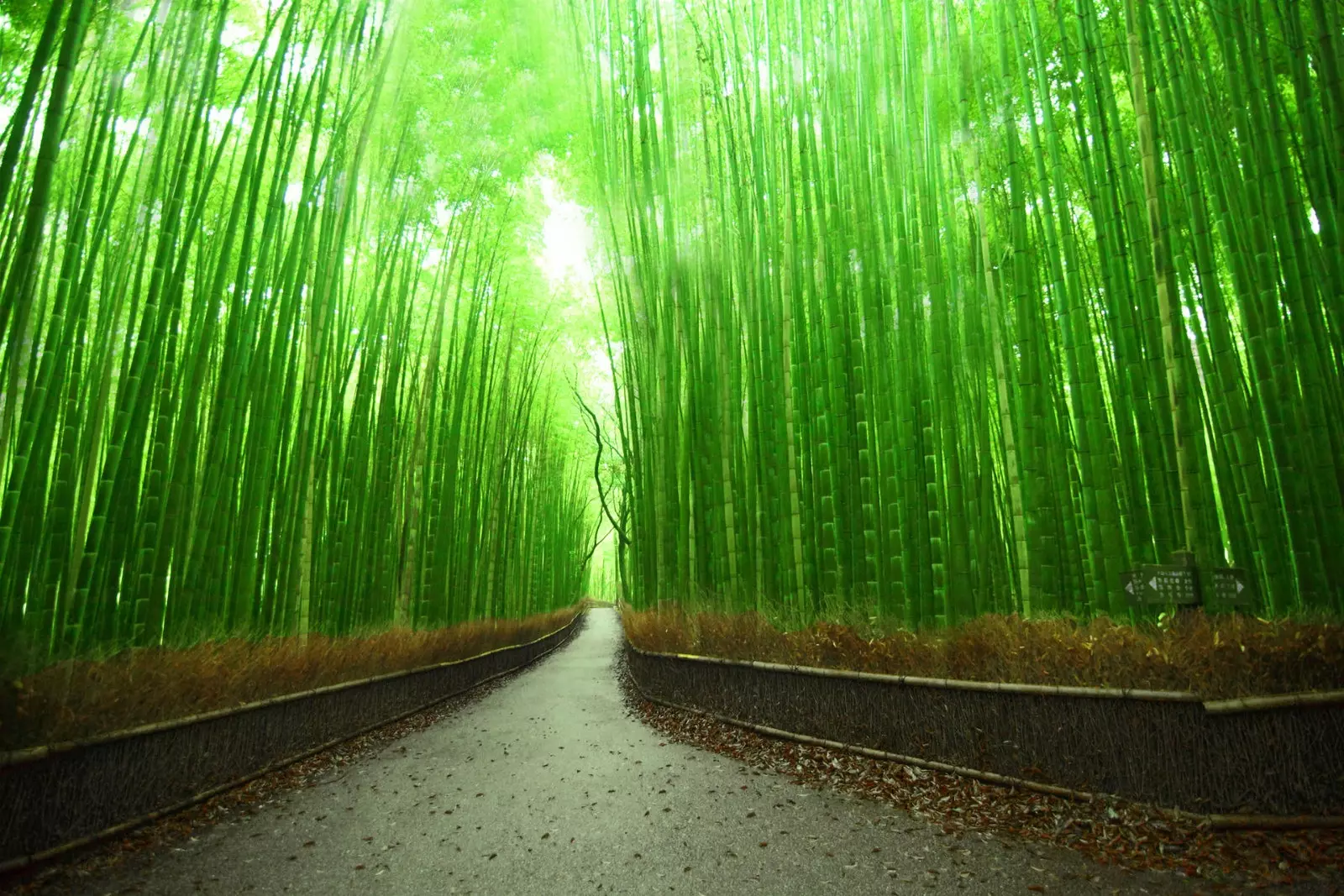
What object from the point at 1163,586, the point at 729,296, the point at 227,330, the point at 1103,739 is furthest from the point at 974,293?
the point at 227,330

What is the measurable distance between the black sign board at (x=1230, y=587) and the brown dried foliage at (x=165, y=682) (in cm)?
271

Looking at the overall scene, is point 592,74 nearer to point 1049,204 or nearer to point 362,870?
point 1049,204

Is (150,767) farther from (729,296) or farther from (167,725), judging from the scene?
(729,296)

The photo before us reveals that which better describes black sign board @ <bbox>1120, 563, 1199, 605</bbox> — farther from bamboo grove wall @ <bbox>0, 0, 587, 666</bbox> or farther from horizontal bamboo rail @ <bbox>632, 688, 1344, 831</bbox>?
bamboo grove wall @ <bbox>0, 0, 587, 666</bbox>

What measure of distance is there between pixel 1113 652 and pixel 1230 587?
314mm

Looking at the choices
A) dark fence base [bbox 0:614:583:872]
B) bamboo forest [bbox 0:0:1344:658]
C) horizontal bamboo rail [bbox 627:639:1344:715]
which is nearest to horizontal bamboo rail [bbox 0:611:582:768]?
dark fence base [bbox 0:614:583:872]

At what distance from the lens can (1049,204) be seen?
2.17 meters

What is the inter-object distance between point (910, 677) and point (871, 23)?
8.37ft

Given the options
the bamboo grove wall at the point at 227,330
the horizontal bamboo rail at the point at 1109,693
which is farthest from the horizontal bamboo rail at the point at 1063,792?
the bamboo grove wall at the point at 227,330

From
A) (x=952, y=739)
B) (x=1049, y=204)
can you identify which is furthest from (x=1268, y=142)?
(x=952, y=739)

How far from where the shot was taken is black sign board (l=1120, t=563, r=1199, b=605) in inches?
68.4

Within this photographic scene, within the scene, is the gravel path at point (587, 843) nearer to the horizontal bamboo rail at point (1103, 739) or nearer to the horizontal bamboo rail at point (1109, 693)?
the horizontal bamboo rail at point (1103, 739)

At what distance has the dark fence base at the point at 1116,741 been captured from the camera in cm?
147

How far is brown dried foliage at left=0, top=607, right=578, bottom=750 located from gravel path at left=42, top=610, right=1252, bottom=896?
0.35 metres
